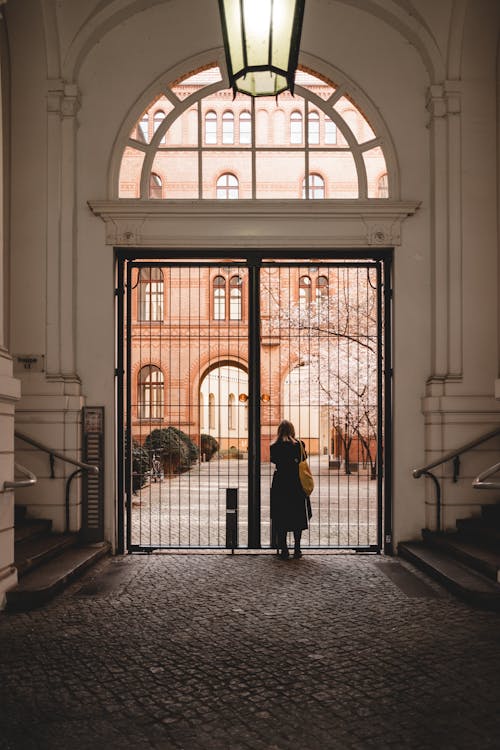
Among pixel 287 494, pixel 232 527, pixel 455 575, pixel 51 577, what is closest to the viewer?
pixel 51 577

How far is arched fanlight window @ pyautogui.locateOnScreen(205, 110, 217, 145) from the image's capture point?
29.5ft

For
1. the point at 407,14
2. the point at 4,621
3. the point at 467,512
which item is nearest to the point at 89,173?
the point at 407,14

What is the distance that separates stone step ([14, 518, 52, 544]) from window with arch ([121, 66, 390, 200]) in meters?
4.05

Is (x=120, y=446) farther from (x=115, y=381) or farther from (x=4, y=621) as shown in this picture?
(x=4, y=621)

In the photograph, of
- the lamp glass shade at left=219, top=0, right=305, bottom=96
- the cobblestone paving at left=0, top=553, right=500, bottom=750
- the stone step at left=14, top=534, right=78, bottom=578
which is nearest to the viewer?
the cobblestone paving at left=0, top=553, right=500, bottom=750

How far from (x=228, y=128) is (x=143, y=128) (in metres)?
1.06

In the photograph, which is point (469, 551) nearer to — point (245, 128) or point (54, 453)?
point (54, 453)

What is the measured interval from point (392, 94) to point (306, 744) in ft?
25.0

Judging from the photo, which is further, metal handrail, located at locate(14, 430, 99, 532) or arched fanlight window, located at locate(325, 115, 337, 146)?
arched fanlight window, located at locate(325, 115, 337, 146)

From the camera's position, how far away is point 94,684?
4.30 metres

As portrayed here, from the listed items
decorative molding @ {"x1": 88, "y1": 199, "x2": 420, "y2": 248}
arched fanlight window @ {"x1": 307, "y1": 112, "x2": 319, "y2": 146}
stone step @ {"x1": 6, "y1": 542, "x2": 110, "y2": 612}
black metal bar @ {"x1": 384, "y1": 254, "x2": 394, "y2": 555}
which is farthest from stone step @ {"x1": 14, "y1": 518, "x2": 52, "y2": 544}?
arched fanlight window @ {"x1": 307, "y1": 112, "x2": 319, "y2": 146}

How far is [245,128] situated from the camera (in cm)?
902

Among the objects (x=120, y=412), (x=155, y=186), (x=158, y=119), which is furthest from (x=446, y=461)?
(x=158, y=119)

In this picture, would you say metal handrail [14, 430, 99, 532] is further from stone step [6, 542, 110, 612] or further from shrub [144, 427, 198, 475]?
shrub [144, 427, 198, 475]
